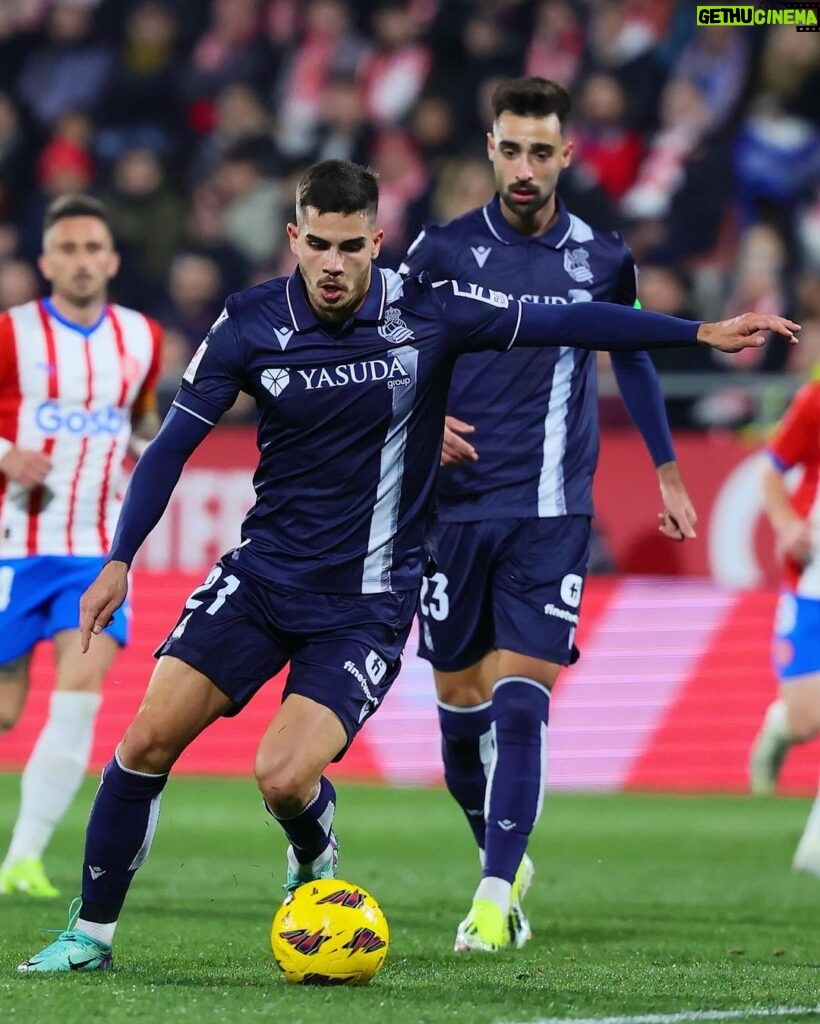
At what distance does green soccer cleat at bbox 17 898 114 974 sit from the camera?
16.7 ft

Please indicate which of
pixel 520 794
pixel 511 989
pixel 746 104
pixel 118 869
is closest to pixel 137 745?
pixel 118 869

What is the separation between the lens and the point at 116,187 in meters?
16.3

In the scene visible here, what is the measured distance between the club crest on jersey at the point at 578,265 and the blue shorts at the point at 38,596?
2.13m

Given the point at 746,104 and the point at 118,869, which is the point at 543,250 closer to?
the point at 118,869

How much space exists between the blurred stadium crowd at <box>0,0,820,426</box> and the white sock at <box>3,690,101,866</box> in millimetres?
6250

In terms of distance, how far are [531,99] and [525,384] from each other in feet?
3.04

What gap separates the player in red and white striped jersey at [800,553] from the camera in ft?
28.4

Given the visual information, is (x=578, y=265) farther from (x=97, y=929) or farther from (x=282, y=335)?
(x=97, y=929)

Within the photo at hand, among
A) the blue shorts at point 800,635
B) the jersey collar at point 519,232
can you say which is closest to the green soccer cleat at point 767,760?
the blue shorts at point 800,635

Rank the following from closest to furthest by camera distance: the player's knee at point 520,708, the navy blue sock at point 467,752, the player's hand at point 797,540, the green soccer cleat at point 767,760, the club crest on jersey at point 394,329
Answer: the club crest on jersey at point 394,329 → the player's knee at point 520,708 → the navy blue sock at point 467,752 → the player's hand at point 797,540 → the green soccer cleat at point 767,760

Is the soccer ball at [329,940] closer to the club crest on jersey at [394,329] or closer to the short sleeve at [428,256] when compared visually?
the club crest on jersey at [394,329]

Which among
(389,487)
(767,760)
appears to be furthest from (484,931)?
(767,760)

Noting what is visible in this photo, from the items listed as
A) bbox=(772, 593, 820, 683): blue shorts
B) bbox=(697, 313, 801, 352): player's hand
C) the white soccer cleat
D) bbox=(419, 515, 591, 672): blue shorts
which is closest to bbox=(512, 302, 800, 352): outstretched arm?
bbox=(697, 313, 801, 352): player's hand

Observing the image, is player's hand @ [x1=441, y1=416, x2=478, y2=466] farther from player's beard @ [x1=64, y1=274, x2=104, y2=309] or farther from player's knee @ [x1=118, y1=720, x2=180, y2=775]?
player's beard @ [x1=64, y1=274, x2=104, y2=309]
